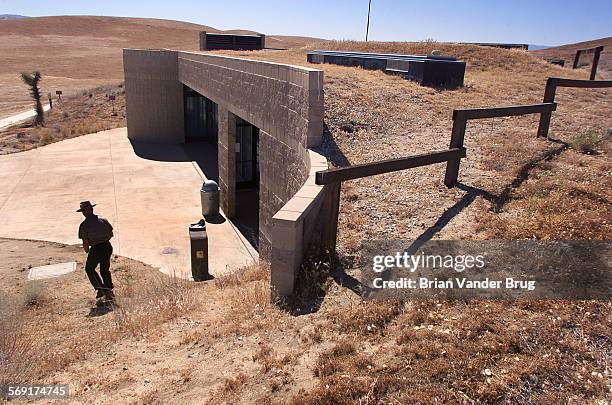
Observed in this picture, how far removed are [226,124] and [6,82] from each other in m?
53.1

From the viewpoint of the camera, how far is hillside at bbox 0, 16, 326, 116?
53812mm

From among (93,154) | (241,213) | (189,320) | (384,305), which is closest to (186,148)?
(93,154)

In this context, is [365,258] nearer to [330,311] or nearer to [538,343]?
[330,311]

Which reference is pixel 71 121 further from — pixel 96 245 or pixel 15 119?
pixel 96 245

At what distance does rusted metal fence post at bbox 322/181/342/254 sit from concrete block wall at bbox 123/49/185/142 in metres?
20.8

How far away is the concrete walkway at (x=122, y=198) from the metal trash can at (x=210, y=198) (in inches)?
16.7

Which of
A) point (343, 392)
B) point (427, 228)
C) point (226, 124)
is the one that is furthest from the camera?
point (226, 124)

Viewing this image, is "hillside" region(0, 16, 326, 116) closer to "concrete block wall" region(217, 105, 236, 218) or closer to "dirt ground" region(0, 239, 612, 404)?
"concrete block wall" region(217, 105, 236, 218)

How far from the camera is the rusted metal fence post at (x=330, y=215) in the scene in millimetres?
6195

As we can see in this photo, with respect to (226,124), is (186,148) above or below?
below

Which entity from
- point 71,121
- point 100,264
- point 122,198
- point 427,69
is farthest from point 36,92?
point 100,264

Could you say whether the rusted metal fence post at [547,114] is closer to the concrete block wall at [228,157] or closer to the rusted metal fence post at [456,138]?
the rusted metal fence post at [456,138]

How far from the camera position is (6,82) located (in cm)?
5444

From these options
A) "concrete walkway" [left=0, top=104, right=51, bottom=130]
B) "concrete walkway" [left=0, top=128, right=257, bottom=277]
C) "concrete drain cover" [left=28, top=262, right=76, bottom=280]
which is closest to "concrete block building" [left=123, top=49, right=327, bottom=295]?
"concrete walkway" [left=0, top=128, right=257, bottom=277]
